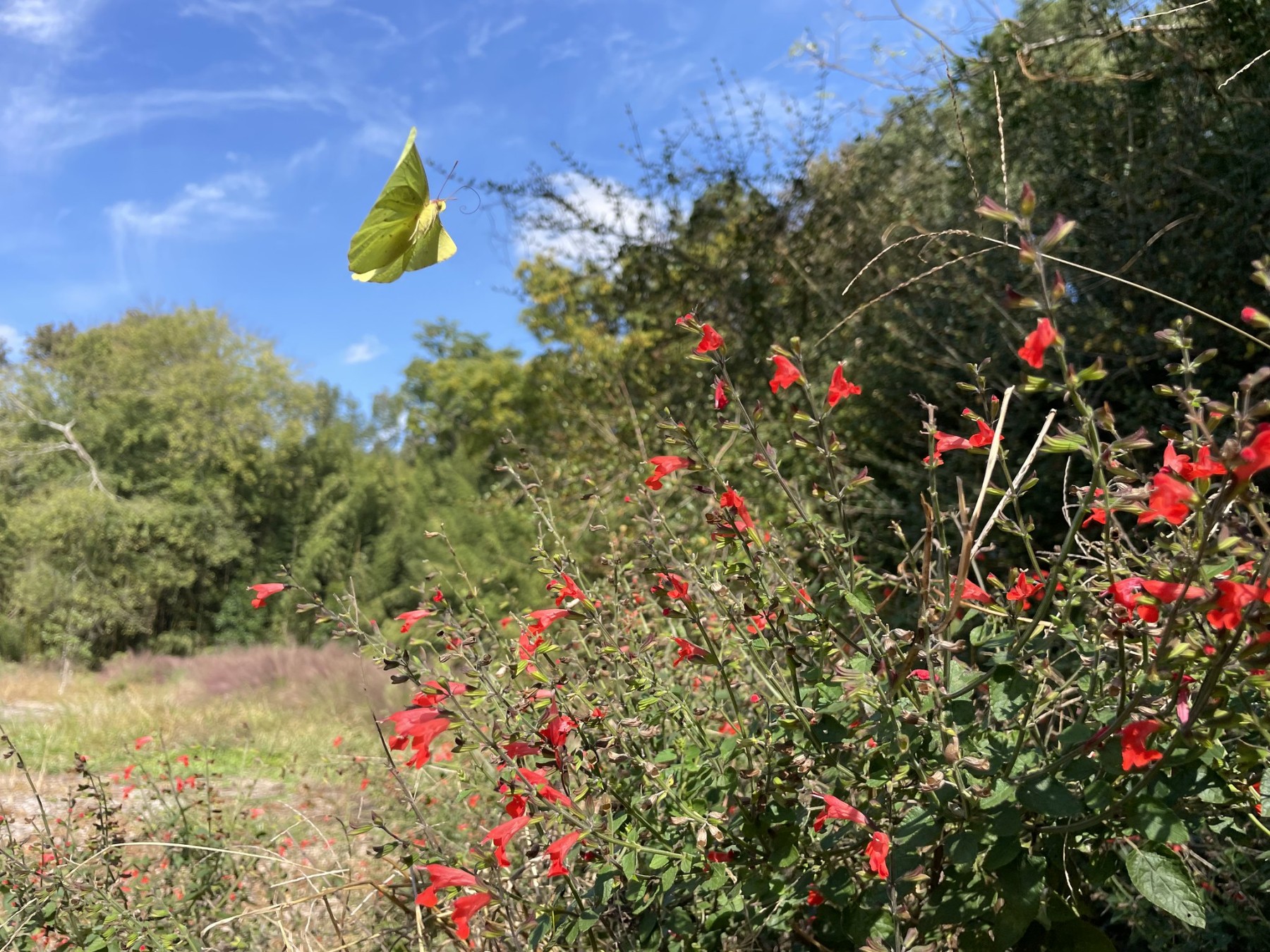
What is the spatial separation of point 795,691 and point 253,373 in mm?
18153

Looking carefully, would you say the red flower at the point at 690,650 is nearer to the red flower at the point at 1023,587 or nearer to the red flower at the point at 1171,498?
the red flower at the point at 1023,587

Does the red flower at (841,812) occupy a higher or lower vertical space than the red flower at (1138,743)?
lower

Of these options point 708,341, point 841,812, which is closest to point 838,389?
point 708,341

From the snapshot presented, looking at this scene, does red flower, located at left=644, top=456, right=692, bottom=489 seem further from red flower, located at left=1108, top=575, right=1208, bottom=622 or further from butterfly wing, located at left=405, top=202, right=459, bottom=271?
red flower, located at left=1108, top=575, right=1208, bottom=622

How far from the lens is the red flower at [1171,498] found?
935 mm

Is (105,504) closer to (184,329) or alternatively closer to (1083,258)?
(184,329)

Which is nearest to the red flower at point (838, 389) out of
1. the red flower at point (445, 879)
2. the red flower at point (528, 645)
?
the red flower at point (528, 645)

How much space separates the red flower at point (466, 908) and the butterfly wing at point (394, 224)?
1003mm

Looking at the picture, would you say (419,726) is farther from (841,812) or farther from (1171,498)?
(1171,498)

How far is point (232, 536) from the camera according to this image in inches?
663

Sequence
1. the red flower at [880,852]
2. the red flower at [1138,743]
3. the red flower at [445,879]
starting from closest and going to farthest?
the red flower at [1138,743], the red flower at [880,852], the red flower at [445,879]

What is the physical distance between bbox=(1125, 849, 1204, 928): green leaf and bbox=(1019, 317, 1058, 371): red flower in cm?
66

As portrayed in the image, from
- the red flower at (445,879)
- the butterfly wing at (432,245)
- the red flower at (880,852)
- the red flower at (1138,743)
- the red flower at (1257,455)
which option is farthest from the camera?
the butterfly wing at (432,245)

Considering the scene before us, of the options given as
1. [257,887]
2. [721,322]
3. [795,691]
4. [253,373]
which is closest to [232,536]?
[253,373]
